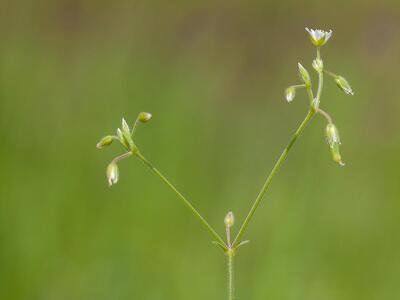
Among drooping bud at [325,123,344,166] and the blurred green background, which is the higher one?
drooping bud at [325,123,344,166]

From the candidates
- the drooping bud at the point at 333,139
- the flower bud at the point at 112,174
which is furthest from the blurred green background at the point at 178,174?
the drooping bud at the point at 333,139

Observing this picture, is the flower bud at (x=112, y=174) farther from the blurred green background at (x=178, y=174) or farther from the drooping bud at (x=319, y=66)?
the blurred green background at (x=178, y=174)

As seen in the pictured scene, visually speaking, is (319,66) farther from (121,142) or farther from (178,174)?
(178,174)

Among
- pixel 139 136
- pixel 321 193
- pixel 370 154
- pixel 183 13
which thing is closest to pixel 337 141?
pixel 321 193

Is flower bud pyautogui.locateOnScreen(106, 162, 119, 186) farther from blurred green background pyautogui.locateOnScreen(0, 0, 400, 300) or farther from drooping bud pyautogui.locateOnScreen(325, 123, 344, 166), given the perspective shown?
blurred green background pyautogui.locateOnScreen(0, 0, 400, 300)

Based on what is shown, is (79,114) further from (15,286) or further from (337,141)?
(337,141)

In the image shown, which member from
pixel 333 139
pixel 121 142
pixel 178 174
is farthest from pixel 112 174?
pixel 178 174

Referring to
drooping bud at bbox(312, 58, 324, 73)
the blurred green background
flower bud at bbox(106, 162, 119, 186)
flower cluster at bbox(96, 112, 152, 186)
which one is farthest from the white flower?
the blurred green background

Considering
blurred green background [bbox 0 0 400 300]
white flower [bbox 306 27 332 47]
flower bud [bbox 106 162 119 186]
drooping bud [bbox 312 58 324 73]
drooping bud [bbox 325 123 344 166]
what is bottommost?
blurred green background [bbox 0 0 400 300]
